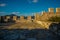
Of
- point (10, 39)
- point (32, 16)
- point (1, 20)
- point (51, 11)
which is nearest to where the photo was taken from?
point (10, 39)

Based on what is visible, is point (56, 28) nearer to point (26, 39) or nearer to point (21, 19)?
point (26, 39)

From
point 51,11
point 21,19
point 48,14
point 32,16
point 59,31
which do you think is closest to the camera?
point 59,31

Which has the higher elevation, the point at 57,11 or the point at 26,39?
the point at 57,11

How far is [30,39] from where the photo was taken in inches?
266

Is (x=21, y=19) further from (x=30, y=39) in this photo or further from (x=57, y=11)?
(x=30, y=39)

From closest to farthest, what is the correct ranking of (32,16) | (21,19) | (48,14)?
1. (48,14)
2. (21,19)
3. (32,16)

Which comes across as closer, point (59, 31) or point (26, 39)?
point (26, 39)

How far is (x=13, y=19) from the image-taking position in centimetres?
3494

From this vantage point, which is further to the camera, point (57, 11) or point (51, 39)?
point (57, 11)

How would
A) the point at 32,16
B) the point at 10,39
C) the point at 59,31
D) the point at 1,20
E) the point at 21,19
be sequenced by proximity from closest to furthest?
the point at 10,39 < the point at 59,31 < the point at 1,20 < the point at 21,19 < the point at 32,16

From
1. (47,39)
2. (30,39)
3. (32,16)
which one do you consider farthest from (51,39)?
(32,16)

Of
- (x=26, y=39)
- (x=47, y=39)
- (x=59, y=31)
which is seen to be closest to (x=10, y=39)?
(x=26, y=39)

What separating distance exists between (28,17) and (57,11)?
1592 cm

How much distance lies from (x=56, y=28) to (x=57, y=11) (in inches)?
513
